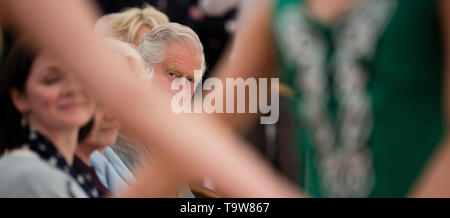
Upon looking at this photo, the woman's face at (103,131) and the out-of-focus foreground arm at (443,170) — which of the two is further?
the woman's face at (103,131)

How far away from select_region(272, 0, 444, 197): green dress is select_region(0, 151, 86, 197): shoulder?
11.4 inches

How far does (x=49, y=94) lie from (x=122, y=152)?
0.14 meters

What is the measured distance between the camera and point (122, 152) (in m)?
0.75

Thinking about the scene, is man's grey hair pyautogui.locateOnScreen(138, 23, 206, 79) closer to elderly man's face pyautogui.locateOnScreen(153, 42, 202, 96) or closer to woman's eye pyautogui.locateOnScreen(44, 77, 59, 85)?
elderly man's face pyautogui.locateOnScreen(153, 42, 202, 96)

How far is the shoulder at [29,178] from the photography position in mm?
646

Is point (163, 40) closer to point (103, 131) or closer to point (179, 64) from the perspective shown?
point (179, 64)

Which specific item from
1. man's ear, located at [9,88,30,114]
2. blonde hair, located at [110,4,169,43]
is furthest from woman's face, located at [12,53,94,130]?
blonde hair, located at [110,4,169,43]

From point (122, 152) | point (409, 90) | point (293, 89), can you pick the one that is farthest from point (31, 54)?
point (409, 90)

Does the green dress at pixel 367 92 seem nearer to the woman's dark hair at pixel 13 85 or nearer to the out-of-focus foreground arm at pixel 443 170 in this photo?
the out-of-focus foreground arm at pixel 443 170

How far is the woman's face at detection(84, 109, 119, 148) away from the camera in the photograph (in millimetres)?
701

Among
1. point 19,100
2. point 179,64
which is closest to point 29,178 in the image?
point 19,100

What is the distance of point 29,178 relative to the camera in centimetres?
65

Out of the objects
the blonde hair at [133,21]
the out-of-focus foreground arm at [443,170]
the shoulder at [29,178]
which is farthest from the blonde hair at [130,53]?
the out-of-focus foreground arm at [443,170]
